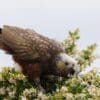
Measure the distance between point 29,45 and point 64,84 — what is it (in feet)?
3.10

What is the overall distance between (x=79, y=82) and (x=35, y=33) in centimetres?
157

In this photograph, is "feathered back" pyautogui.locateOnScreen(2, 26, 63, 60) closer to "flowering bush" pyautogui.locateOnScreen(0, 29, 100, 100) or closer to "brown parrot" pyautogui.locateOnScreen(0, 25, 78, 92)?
"brown parrot" pyautogui.locateOnScreen(0, 25, 78, 92)

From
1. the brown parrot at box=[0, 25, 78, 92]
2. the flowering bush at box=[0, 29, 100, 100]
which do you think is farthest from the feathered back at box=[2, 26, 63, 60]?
the flowering bush at box=[0, 29, 100, 100]

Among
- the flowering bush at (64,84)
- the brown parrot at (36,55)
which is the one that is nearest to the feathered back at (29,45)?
the brown parrot at (36,55)

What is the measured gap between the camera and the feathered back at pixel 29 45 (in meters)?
7.51

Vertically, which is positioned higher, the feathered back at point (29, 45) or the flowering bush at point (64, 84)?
the feathered back at point (29, 45)

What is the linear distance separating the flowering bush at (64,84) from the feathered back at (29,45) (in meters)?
0.36

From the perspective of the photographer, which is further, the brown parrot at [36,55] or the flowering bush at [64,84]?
the brown parrot at [36,55]

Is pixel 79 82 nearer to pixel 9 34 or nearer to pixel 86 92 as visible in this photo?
pixel 86 92

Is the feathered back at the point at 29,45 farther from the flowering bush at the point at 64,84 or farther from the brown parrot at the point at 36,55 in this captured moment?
the flowering bush at the point at 64,84

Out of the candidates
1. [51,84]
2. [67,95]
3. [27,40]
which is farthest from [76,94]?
[27,40]

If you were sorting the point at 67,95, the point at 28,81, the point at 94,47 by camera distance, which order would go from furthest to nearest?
the point at 94,47 < the point at 28,81 < the point at 67,95

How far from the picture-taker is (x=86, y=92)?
652 cm

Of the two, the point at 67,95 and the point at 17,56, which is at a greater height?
the point at 17,56
